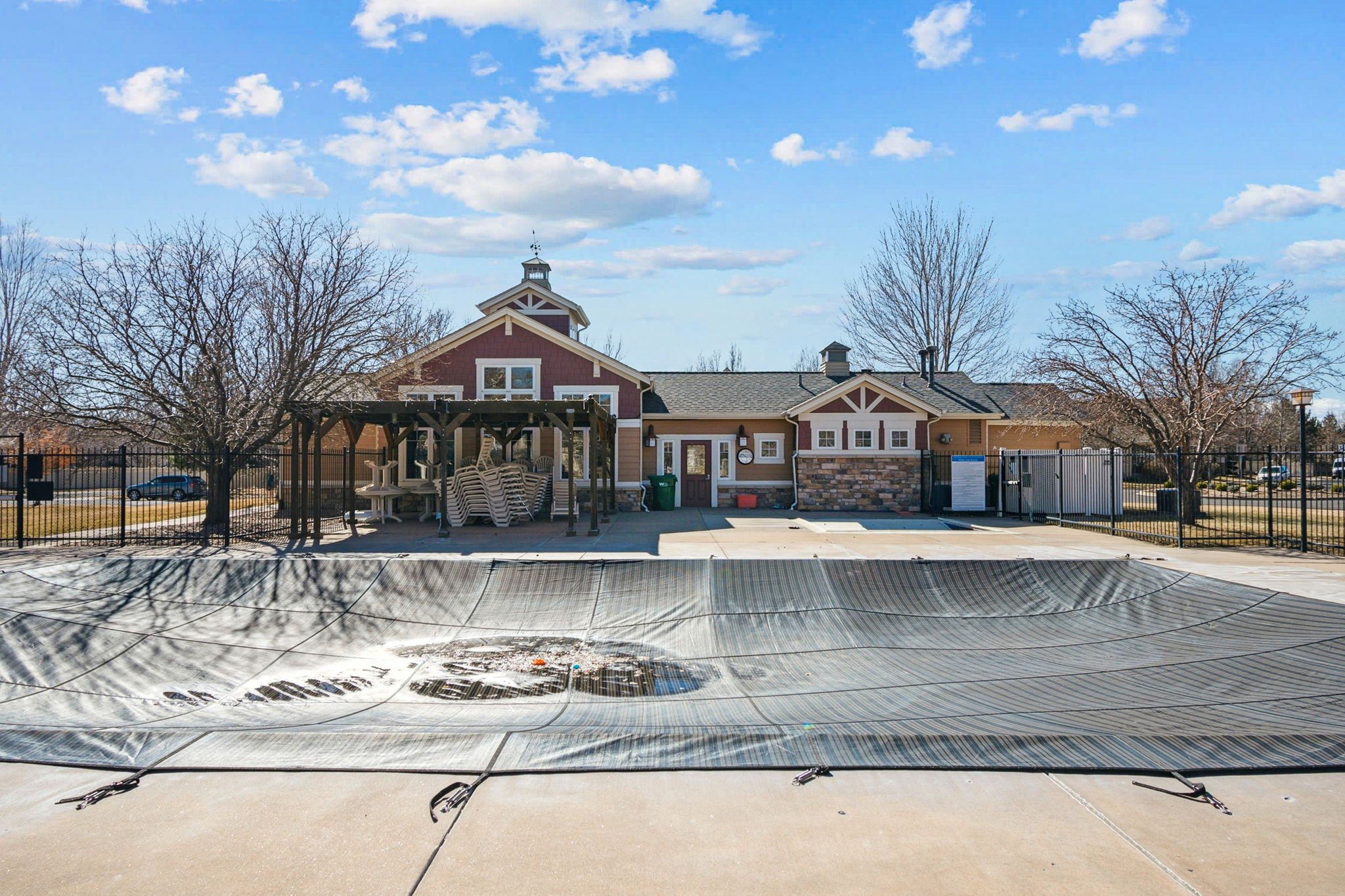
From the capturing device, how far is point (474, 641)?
8.92m

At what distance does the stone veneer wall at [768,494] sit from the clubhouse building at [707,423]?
0.03 m

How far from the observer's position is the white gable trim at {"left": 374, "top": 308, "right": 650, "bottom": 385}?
798 inches

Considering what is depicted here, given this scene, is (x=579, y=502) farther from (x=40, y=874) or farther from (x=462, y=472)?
(x=40, y=874)

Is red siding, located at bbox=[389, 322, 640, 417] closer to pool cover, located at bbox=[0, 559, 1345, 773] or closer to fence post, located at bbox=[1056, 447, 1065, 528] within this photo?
pool cover, located at bbox=[0, 559, 1345, 773]

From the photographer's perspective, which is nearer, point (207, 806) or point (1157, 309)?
point (207, 806)

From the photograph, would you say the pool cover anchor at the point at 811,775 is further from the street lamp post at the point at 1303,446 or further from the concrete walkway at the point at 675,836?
the street lamp post at the point at 1303,446

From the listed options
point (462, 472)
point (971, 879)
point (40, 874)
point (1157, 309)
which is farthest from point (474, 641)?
point (1157, 309)

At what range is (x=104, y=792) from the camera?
4.75 metres

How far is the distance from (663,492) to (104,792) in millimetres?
17139

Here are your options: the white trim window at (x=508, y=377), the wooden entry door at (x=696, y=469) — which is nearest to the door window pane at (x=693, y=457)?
the wooden entry door at (x=696, y=469)

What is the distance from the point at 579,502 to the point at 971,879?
17004 mm

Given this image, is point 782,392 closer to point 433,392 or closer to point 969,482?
point 969,482

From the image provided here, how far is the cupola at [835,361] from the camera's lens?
26198 millimetres

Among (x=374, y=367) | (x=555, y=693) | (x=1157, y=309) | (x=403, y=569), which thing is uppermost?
(x=1157, y=309)
